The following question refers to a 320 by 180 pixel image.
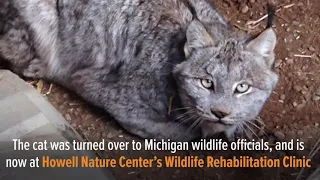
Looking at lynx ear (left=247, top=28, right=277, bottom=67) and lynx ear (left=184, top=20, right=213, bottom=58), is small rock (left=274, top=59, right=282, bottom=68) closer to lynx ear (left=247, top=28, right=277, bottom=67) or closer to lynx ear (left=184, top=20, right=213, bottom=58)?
lynx ear (left=247, top=28, right=277, bottom=67)

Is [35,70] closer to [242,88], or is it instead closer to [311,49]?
[242,88]

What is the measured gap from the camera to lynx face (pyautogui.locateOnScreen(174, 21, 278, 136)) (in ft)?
12.1

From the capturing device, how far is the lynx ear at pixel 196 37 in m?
3.70

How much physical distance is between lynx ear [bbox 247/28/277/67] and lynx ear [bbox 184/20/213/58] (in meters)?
0.26

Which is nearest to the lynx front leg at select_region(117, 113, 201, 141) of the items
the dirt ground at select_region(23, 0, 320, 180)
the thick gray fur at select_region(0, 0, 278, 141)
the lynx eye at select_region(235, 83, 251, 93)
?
the thick gray fur at select_region(0, 0, 278, 141)

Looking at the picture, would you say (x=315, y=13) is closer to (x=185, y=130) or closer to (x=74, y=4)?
(x=185, y=130)

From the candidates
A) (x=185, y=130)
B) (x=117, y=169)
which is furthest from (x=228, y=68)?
(x=117, y=169)

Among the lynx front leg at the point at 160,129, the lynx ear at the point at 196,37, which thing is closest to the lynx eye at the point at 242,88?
the lynx ear at the point at 196,37

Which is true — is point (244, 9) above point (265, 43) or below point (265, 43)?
below

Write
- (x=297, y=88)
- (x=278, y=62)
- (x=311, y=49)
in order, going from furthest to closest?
(x=311, y=49)
(x=278, y=62)
(x=297, y=88)

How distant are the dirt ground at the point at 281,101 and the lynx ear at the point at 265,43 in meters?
0.71

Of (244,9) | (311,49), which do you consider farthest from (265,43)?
(244,9)

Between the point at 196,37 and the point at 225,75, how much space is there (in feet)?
0.97

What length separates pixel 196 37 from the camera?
375cm
